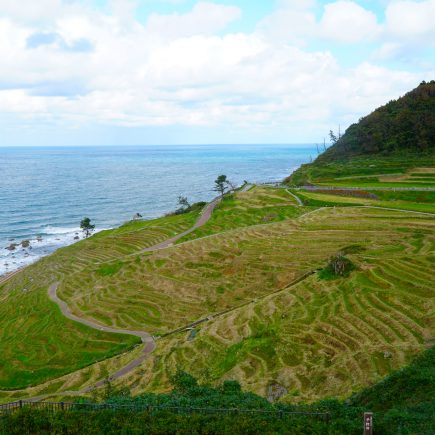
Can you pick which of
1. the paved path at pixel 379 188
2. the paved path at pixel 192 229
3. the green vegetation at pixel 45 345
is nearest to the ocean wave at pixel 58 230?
the paved path at pixel 192 229

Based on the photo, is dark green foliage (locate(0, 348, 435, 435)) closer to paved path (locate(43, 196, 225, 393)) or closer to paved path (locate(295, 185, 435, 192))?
paved path (locate(43, 196, 225, 393))

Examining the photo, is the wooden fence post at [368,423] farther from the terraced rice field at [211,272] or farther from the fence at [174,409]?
the terraced rice field at [211,272]

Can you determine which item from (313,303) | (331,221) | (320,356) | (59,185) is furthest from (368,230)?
(59,185)

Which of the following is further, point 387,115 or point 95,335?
point 387,115

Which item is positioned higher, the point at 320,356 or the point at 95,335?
the point at 320,356

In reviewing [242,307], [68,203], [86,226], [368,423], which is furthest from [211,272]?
[68,203]

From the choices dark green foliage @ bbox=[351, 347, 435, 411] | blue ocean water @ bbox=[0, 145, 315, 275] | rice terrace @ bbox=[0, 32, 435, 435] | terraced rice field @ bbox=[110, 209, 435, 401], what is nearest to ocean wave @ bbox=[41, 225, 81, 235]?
blue ocean water @ bbox=[0, 145, 315, 275]

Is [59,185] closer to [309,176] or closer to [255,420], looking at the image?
[309,176]
